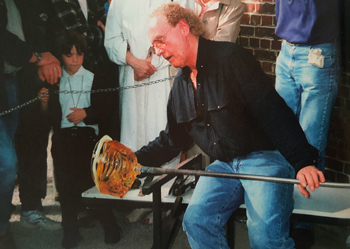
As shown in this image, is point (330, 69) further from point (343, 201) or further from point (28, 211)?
point (28, 211)

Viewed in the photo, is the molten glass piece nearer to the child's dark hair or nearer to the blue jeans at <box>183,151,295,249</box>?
the blue jeans at <box>183,151,295,249</box>

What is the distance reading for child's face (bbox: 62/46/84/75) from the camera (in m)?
2.36

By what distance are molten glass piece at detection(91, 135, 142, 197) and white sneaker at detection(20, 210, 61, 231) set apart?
0.83m

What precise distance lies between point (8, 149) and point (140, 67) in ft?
3.09

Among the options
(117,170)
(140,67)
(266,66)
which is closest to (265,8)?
(266,66)

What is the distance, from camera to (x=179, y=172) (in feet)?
6.16

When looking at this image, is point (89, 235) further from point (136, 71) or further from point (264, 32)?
point (264, 32)

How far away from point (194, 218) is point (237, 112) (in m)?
0.56

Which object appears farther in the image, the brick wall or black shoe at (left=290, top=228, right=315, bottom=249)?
black shoe at (left=290, top=228, right=315, bottom=249)

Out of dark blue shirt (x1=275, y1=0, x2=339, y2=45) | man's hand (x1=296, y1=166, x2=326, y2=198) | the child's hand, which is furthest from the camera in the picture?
the child's hand

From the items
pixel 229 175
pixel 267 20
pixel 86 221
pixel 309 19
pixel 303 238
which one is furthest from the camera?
pixel 86 221

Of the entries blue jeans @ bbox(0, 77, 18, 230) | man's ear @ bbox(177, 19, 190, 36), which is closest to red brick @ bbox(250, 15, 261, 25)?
man's ear @ bbox(177, 19, 190, 36)

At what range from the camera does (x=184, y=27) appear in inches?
77.5

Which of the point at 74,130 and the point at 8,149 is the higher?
the point at 74,130
